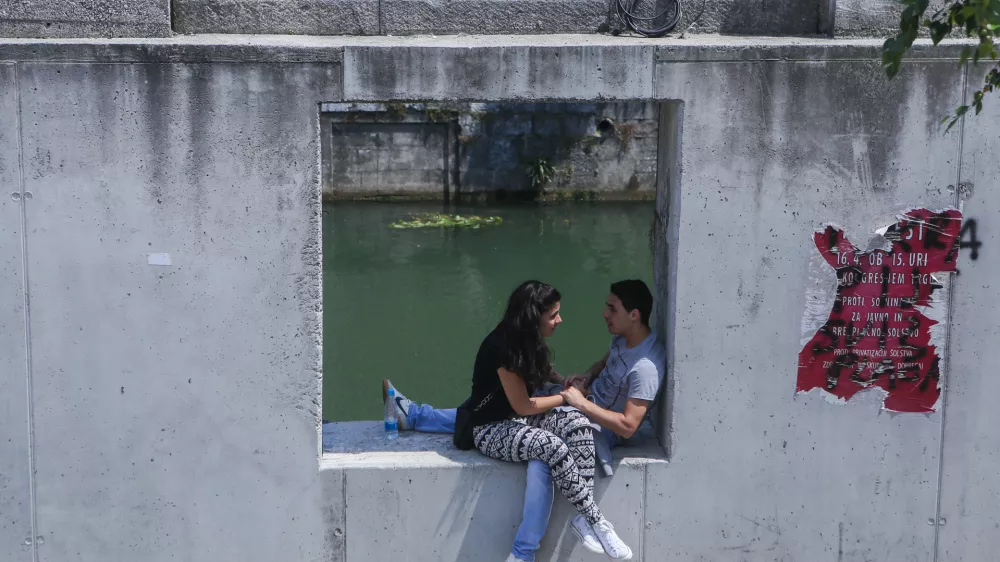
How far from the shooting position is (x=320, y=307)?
15.6 ft

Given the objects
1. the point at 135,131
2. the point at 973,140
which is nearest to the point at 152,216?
the point at 135,131

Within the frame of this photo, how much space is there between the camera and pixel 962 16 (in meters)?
3.40

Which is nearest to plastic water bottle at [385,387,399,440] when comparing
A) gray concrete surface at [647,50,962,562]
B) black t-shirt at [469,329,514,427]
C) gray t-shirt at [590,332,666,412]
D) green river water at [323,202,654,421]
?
black t-shirt at [469,329,514,427]

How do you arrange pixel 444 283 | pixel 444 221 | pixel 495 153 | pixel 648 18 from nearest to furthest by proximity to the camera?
pixel 648 18
pixel 444 283
pixel 444 221
pixel 495 153

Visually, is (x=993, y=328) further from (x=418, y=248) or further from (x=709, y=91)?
(x=418, y=248)

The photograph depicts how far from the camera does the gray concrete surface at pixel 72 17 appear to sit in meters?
4.62

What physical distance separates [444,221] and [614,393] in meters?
13.7

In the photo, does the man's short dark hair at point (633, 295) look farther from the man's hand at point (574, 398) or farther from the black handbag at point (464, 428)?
the black handbag at point (464, 428)

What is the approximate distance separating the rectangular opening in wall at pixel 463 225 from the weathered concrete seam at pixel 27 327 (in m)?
4.98

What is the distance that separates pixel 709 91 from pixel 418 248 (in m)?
12.0

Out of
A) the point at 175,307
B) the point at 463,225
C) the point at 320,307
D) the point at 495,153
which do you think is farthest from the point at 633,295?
the point at 495,153

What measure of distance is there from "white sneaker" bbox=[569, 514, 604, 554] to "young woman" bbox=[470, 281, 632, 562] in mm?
17

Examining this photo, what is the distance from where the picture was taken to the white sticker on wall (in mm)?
4613

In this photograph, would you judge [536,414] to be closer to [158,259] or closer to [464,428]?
[464,428]
